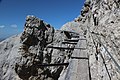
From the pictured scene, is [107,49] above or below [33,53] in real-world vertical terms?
above

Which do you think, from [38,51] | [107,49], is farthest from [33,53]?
[107,49]

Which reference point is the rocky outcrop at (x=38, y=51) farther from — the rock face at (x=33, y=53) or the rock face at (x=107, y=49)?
the rock face at (x=107, y=49)

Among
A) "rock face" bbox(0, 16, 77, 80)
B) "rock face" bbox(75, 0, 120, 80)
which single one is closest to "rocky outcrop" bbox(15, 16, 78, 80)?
"rock face" bbox(0, 16, 77, 80)

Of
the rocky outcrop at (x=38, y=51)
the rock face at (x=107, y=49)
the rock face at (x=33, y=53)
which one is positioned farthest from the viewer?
the rock face at (x=33, y=53)

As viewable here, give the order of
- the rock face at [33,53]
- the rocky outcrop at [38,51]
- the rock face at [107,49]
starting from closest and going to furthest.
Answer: the rock face at [107,49], the rocky outcrop at [38,51], the rock face at [33,53]

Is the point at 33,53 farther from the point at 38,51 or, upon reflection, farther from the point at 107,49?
the point at 107,49

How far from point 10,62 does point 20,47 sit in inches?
94.9

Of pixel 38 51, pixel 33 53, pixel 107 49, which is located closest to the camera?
pixel 107 49

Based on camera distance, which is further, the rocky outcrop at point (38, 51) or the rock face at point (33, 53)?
the rock face at point (33, 53)

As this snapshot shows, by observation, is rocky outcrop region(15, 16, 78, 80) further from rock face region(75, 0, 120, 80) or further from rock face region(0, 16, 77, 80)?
rock face region(75, 0, 120, 80)

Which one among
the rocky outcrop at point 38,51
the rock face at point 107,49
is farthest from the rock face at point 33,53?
the rock face at point 107,49

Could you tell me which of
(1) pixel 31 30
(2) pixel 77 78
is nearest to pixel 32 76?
(1) pixel 31 30

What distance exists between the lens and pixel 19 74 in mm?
18375

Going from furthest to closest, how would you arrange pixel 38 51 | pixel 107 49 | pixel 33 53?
pixel 33 53
pixel 38 51
pixel 107 49
